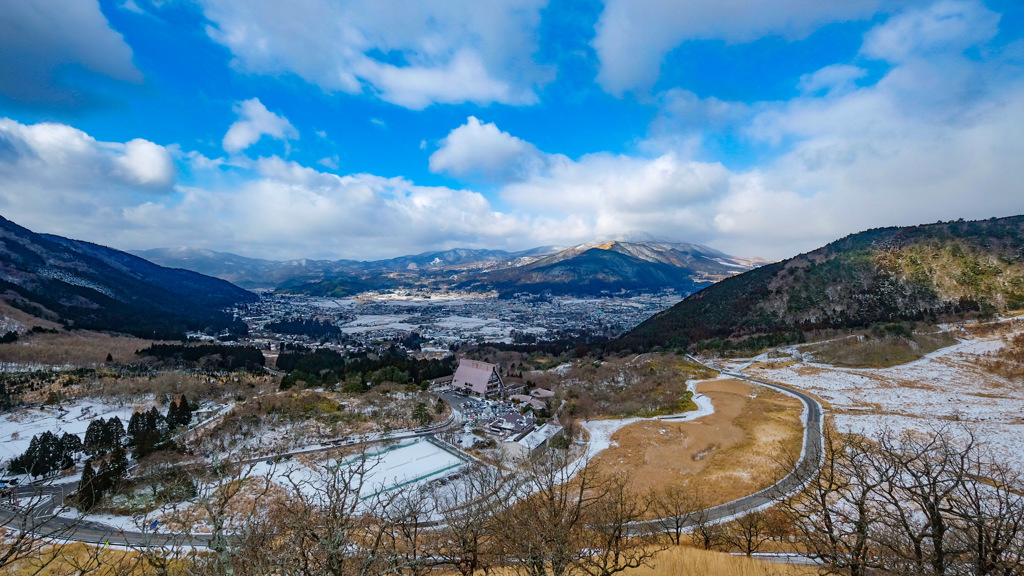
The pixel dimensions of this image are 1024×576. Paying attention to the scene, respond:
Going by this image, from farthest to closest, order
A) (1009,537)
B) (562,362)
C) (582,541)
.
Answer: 1. (562,362)
2. (582,541)
3. (1009,537)

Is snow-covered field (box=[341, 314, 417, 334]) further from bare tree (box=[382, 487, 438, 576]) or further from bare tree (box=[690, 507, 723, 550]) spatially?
bare tree (box=[690, 507, 723, 550])

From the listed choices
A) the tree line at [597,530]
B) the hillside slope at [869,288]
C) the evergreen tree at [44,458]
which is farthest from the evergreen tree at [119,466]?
the hillside slope at [869,288]

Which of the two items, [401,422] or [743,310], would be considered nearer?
[401,422]

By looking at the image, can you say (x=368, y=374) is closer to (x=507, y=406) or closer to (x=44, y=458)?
(x=507, y=406)

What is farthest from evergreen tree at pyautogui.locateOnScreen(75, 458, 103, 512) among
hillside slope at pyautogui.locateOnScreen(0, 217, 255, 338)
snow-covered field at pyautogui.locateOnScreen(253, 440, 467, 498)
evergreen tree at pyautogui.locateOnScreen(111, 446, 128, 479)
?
hillside slope at pyautogui.locateOnScreen(0, 217, 255, 338)

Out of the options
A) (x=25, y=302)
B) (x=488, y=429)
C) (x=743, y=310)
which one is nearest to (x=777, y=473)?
(x=488, y=429)

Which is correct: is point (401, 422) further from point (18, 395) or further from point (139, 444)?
point (18, 395)

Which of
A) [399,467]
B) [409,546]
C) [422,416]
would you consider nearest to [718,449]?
[409,546]
